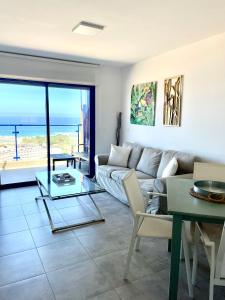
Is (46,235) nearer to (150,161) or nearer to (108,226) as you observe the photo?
(108,226)

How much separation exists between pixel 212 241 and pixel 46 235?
1.78m

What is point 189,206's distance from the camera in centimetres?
164

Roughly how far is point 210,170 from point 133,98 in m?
2.62

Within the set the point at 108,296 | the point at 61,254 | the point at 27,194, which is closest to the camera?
the point at 108,296

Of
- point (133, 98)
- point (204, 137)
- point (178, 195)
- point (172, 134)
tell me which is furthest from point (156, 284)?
point (133, 98)

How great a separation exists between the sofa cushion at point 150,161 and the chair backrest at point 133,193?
1.58m

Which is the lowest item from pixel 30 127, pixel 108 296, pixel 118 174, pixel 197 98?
pixel 108 296

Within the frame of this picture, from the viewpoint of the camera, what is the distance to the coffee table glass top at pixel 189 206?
1536mm

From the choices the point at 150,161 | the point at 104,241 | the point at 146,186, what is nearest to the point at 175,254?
the point at 104,241

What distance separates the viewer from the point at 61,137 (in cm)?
495

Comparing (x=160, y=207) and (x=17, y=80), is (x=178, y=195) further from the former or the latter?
(x=17, y=80)

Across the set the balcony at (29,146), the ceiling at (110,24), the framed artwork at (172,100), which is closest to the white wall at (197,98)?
the framed artwork at (172,100)

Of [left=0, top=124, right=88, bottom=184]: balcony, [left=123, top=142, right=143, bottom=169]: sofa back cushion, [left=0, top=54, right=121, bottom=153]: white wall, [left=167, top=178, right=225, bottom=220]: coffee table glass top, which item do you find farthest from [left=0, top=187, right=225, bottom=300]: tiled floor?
[left=0, top=54, right=121, bottom=153]: white wall

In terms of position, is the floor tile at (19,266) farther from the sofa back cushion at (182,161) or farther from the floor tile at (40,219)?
the sofa back cushion at (182,161)
